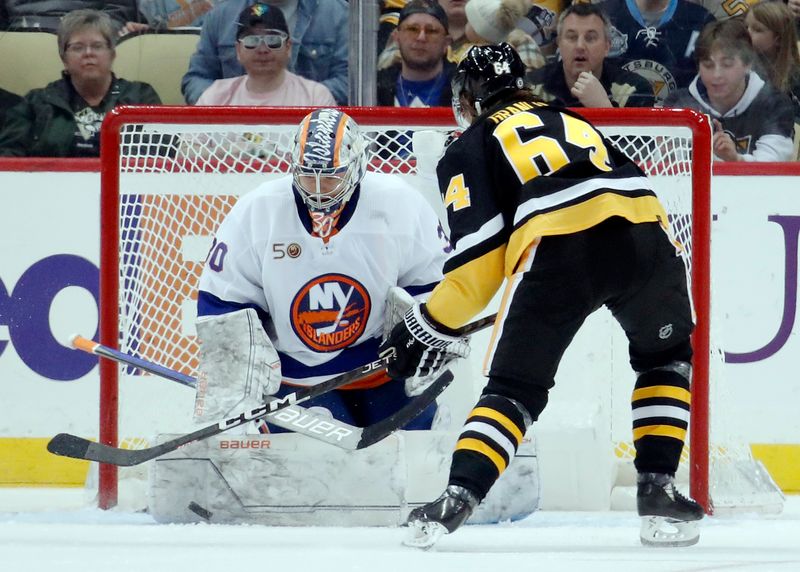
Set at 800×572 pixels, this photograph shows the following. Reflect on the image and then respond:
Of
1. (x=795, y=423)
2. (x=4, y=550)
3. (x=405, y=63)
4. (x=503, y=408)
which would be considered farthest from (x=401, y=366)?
(x=795, y=423)

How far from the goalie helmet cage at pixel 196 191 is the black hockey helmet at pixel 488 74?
22.9 inches

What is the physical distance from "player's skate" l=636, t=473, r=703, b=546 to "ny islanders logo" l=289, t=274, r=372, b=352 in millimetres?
784

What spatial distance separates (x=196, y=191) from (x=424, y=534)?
1313mm

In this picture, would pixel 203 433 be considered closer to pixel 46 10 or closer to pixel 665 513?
pixel 665 513

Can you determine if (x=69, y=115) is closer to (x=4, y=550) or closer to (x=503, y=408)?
(x=4, y=550)

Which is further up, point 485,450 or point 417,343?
point 417,343

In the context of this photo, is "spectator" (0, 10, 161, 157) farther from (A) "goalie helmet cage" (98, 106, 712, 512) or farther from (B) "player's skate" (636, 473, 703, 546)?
(B) "player's skate" (636, 473, 703, 546)

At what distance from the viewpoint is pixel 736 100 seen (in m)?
3.58

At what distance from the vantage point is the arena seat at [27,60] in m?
3.66

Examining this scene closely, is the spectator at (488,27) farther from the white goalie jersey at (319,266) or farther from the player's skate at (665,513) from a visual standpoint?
the player's skate at (665,513)

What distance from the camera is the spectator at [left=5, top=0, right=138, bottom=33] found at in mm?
3664

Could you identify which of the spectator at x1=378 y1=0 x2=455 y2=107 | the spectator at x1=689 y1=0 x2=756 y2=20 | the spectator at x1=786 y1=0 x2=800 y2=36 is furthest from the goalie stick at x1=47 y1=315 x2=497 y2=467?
the spectator at x1=786 y1=0 x2=800 y2=36

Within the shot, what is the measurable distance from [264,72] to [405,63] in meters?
0.42

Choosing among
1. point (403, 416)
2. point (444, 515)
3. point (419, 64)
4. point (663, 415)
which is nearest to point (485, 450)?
point (444, 515)
